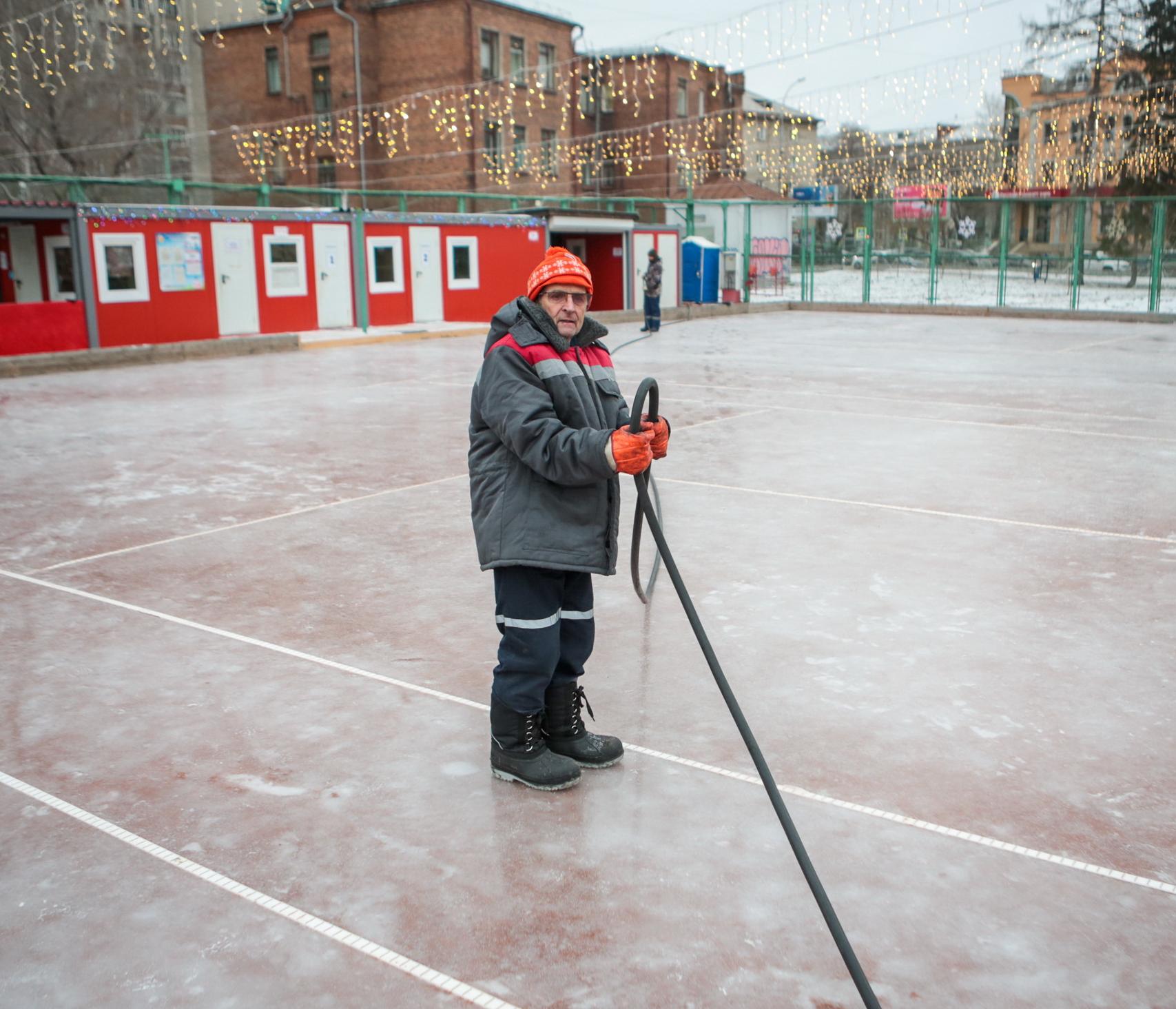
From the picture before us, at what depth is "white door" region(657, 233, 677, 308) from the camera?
98.5ft

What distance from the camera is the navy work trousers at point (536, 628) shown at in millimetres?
3680

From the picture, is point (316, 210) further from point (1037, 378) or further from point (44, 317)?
point (1037, 378)

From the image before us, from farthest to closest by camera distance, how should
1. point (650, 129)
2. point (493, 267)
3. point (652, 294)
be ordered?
point (650, 129) → point (493, 267) → point (652, 294)

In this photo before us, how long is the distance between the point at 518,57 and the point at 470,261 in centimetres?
2200

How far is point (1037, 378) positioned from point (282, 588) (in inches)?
462

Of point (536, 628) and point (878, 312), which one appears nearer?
point (536, 628)

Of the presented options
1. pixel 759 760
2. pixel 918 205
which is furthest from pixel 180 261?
pixel 918 205

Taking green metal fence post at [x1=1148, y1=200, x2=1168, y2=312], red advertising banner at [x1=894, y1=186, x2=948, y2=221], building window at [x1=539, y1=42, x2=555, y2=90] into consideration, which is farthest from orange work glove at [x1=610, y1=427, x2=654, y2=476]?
building window at [x1=539, y1=42, x2=555, y2=90]

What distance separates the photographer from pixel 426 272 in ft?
81.1

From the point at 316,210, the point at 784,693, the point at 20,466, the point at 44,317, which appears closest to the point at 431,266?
the point at 316,210

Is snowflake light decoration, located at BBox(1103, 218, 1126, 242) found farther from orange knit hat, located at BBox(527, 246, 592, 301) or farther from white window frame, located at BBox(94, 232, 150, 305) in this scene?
orange knit hat, located at BBox(527, 246, 592, 301)

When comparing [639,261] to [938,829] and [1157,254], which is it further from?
[938,829]

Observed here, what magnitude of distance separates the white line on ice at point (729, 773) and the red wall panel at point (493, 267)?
20.2 meters

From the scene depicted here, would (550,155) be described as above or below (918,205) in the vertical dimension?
above
